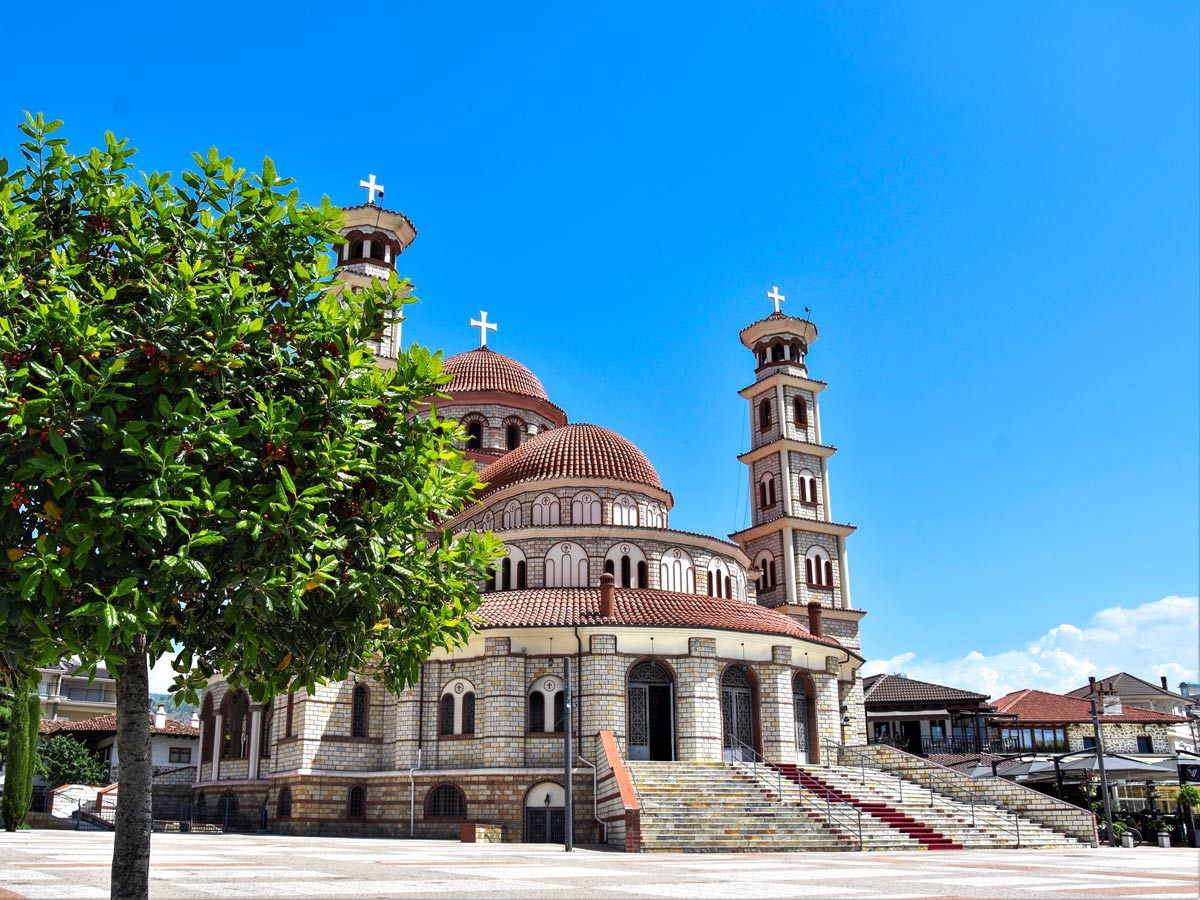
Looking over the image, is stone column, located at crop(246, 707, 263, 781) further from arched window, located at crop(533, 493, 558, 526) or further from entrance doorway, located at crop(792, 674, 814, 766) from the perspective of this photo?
entrance doorway, located at crop(792, 674, 814, 766)

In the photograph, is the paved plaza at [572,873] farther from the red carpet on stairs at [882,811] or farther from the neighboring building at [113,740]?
the neighboring building at [113,740]

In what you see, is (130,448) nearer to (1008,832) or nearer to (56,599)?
(56,599)

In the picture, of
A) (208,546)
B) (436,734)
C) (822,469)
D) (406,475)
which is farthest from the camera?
(822,469)

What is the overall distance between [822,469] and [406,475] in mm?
43653

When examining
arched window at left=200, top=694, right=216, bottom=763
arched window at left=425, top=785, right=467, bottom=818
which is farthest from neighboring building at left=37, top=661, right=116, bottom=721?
arched window at left=425, top=785, right=467, bottom=818

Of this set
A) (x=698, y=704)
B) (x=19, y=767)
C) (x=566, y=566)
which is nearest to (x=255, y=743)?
(x=19, y=767)

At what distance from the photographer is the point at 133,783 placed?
424 inches

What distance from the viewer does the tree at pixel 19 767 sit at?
107 ft

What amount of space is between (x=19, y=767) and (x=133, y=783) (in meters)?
26.6

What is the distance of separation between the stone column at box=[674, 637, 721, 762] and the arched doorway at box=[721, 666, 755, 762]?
716 millimetres

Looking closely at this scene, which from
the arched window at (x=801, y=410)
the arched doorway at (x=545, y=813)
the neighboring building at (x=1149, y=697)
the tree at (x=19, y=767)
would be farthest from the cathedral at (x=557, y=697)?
the neighboring building at (x=1149, y=697)

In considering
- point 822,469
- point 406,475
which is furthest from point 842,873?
point 822,469

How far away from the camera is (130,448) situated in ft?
30.5

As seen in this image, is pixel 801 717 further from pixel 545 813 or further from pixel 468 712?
pixel 468 712
